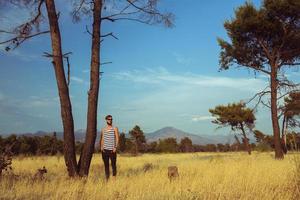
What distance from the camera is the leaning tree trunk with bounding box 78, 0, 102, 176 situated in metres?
11.7

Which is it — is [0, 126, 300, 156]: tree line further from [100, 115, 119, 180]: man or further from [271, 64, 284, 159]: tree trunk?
[100, 115, 119, 180]: man

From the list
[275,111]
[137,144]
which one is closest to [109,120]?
[275,111]

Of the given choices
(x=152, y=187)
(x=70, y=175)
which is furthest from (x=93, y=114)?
(x=152, y=187)

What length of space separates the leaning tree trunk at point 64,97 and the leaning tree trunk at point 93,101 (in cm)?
34

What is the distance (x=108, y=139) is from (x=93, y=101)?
1.08 m

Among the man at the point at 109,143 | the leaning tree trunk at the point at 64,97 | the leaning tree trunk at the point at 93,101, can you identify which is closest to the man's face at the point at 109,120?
the man at the point at 109,143

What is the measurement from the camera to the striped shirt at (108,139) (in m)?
12.0

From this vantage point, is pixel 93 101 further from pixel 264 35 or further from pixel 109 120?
pixel 264 35

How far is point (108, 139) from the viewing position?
12062 millimetres

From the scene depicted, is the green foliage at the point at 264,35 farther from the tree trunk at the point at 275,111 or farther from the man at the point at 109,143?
the man at the point at 109,143

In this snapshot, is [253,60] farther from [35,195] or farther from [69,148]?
[35,195]

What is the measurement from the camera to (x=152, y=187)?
9.22m

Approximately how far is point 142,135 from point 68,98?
46.2 meters

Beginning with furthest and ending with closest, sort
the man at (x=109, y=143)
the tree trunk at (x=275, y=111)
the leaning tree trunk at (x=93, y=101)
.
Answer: the tree trunk at (x=275, y=111), the man at (x=109, y=143), the leaning tree trunk at (x=93, y=101)
